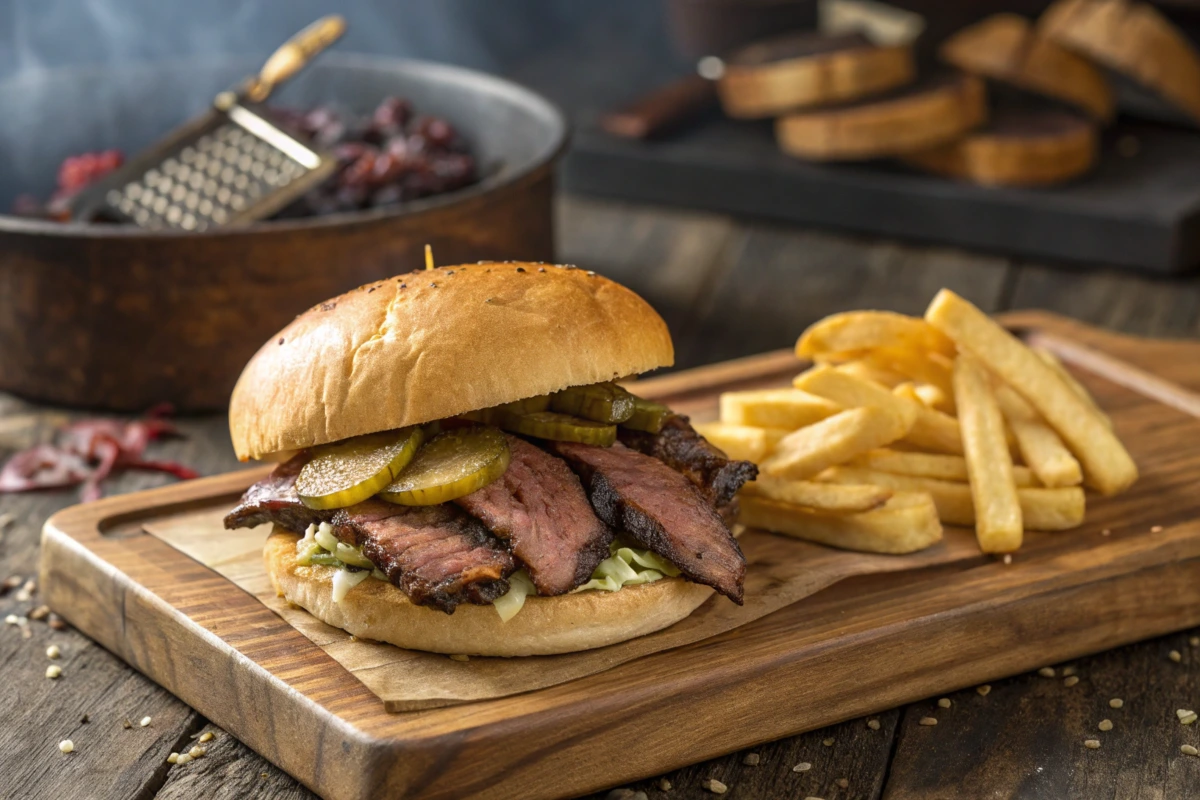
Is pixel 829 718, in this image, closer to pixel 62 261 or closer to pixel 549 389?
pixel 549 389

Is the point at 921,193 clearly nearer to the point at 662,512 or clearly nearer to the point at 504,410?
the point at 504,410

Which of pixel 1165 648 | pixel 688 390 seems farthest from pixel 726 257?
pixel 1165 648

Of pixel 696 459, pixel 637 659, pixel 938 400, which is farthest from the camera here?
pixel 938 400

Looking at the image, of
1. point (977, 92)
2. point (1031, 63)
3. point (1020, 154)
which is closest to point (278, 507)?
point (1020, 154)

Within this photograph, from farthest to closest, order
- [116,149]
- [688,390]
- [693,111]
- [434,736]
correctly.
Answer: [693,111] → [116,149] → [688,390] → [434,736]

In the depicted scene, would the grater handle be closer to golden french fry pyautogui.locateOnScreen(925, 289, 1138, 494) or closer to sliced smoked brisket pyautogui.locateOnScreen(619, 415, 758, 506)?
sliced smoked brisket pyautogui.locateOnScreen(619, 415, 758, 506)

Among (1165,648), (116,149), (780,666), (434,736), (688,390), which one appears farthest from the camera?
(116,149)

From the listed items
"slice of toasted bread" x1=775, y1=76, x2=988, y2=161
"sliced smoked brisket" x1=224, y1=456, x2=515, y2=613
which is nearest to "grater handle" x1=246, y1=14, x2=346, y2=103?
"slice of toasted bread" x1=775, y1=76, x2=988, y2=161
